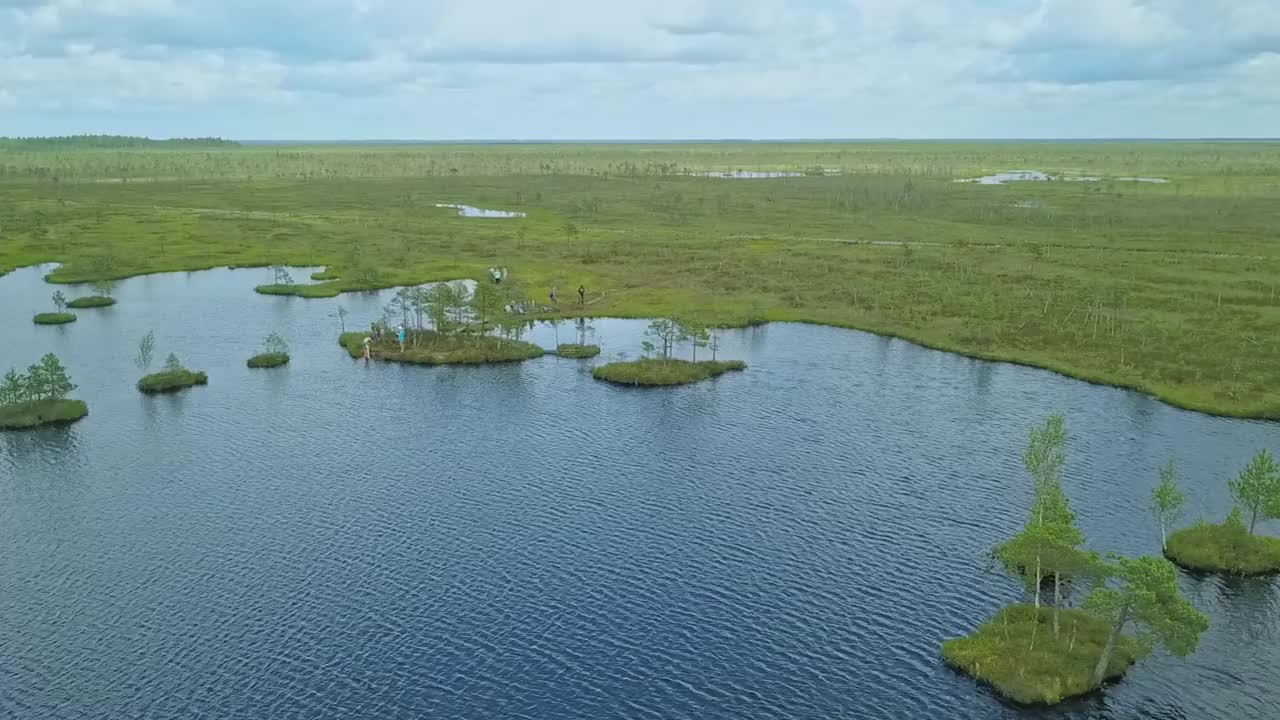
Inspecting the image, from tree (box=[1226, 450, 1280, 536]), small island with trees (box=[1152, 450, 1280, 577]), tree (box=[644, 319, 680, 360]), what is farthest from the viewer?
tree (box=[644, 319, 680, 360])

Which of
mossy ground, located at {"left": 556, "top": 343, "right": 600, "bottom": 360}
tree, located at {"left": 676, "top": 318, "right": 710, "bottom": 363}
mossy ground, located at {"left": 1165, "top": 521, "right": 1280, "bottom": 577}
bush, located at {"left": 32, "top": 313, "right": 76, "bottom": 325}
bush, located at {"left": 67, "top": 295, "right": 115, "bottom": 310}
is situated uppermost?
tree, located at {"left": 676, "top": 318, "right": 710, "bottom": 363}

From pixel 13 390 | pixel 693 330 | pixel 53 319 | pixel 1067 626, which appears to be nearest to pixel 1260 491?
pixel 1067 626

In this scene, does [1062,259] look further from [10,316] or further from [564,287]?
[10,316]

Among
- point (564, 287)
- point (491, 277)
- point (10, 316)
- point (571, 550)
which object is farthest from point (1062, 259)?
point (10, 316)

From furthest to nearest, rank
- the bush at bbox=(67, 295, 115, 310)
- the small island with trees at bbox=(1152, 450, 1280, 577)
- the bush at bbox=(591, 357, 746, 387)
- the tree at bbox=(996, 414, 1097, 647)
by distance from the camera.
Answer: the bush at bbox=(67, 295, 115, 310) → the bush at bbox=(591, 357, 746, 387) → the small island with trees at bbox=(1152, 450, 1280, 577) → the tree at bbox=(996, 414, 1097, 647)

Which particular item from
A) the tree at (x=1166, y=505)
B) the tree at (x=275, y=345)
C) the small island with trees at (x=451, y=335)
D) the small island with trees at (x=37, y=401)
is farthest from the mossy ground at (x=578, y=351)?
the tree at (x=1166, y=505)

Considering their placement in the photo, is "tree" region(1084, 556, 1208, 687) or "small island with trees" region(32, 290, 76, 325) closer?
"tree" region(1084, 556, 1208, 687)

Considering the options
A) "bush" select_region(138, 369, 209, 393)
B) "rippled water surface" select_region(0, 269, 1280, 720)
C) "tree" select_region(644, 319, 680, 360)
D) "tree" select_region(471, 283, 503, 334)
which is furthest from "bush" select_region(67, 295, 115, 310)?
"tree" select_region(644, 319, 680, 360)

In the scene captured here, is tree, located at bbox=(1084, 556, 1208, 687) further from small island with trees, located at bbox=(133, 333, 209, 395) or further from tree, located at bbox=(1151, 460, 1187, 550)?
small island with trees, located at bbox=(133, 333, 209, 395)
